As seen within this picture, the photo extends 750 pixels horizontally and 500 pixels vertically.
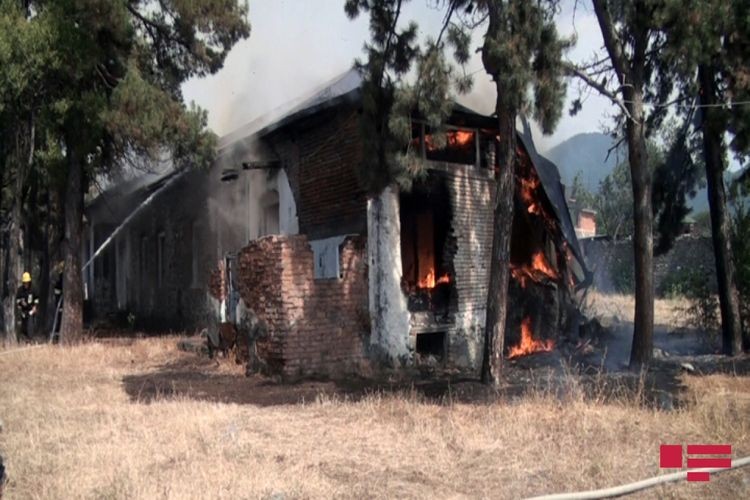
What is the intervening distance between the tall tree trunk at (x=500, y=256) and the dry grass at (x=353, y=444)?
1.26m

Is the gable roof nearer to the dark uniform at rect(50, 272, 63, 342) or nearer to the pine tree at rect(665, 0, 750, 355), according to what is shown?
the pine tree at rect(665, 0, 750, 355)

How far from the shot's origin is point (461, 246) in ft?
38.3

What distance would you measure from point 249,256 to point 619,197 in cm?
3587

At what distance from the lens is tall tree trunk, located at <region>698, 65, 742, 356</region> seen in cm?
1186

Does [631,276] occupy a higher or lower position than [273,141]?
lower

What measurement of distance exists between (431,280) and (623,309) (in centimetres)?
854

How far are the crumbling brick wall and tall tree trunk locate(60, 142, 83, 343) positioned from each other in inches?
225

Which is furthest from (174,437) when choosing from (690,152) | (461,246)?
(690,152)

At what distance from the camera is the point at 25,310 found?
16.1 m

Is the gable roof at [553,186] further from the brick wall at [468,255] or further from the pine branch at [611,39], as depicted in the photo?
the pine branch at [611,39]

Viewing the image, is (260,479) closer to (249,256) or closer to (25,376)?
(249,256)
